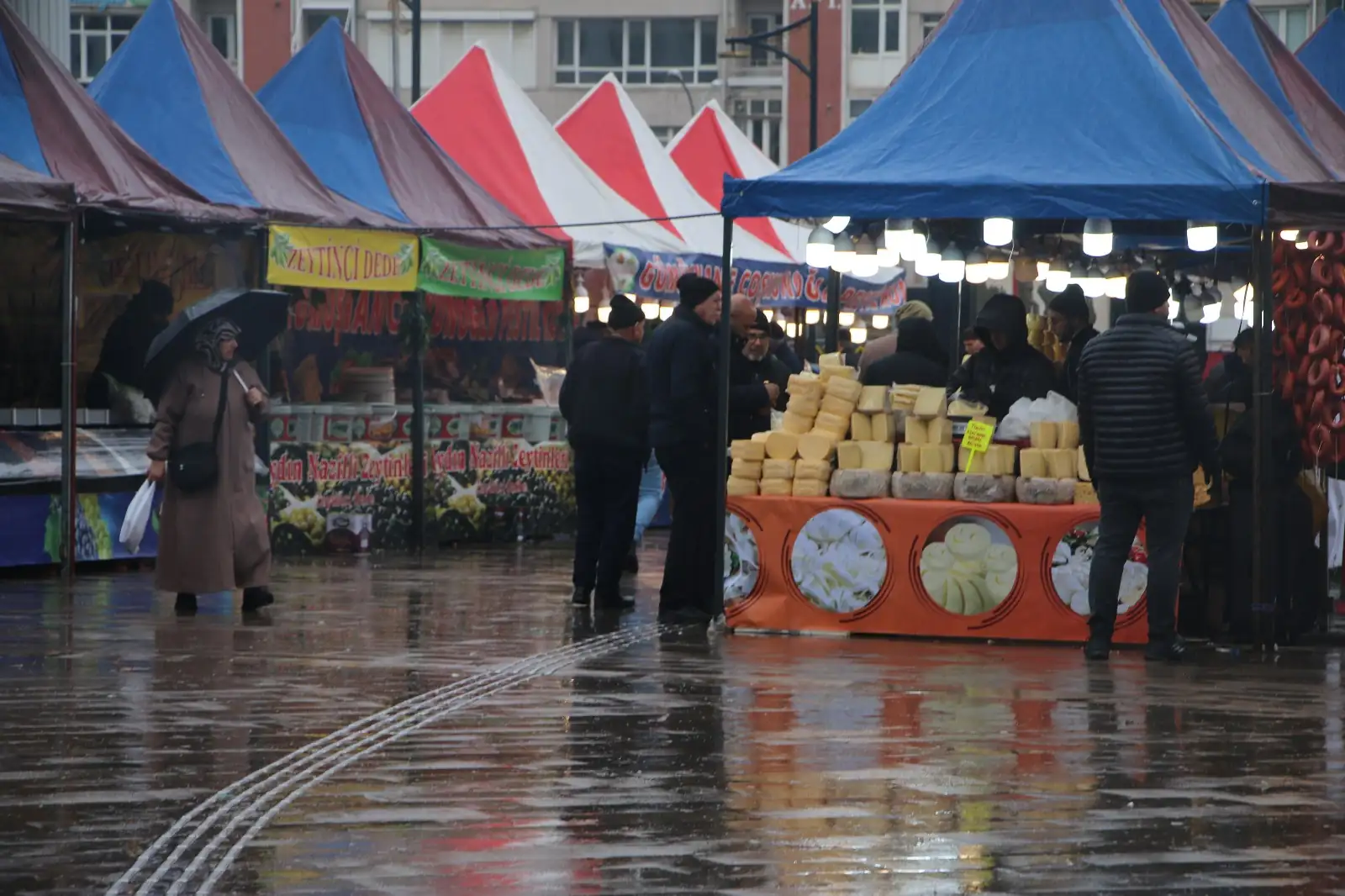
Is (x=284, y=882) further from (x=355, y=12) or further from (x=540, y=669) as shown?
(x=355, y=12)

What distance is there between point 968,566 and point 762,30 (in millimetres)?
54056

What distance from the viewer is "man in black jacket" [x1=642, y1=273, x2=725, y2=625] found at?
43.1 ft

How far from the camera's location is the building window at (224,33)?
65250 millimetres

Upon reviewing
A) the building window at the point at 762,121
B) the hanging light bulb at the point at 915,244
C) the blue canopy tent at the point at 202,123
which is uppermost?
the building window at the point at 762,121

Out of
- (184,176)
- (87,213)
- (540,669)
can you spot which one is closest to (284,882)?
(540,669)

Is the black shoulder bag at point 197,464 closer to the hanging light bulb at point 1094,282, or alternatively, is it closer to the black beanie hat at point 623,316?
the black beanie hat at point 623,316

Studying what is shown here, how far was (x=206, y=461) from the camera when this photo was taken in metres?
13.3

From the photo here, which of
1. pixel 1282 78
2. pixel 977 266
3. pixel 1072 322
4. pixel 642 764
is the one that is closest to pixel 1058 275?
pixel 977 266

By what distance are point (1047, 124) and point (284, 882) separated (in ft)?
25.8

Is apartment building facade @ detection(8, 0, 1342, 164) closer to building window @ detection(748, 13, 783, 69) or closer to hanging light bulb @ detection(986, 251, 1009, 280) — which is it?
building window @ detection(748, 13, 783, 69)

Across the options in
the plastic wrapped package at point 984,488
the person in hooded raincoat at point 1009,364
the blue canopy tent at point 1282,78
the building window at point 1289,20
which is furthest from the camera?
the building window at point 1289,20

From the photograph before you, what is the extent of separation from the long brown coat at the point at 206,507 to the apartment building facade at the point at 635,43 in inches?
1970

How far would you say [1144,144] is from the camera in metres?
12.5

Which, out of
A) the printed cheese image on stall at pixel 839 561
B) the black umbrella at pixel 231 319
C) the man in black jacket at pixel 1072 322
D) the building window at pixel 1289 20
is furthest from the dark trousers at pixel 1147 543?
the building window at pixel 1289 20
